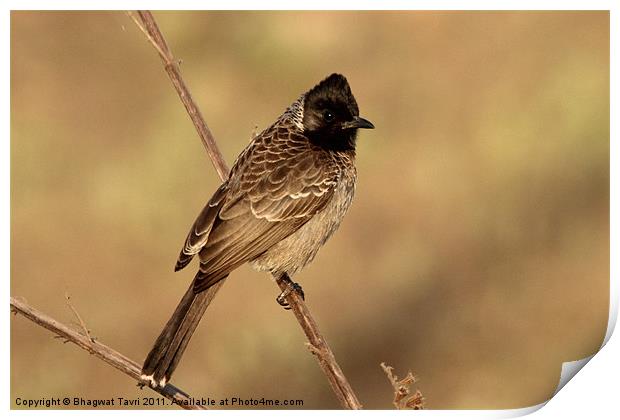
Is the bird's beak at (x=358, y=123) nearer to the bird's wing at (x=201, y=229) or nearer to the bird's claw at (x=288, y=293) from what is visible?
the bird's wing at (x=201, y=229)

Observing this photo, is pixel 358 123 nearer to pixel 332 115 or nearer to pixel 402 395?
pixel 332 115

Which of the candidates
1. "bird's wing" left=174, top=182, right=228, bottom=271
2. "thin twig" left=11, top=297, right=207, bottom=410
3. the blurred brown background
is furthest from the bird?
"thin twig" left=11, top=297, right=207, bottom=410

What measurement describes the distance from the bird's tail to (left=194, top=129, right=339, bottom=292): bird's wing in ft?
0.35

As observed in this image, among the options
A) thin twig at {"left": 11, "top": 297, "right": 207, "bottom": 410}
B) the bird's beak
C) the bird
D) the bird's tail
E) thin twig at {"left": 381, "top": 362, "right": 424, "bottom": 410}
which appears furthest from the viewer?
the bird's beak

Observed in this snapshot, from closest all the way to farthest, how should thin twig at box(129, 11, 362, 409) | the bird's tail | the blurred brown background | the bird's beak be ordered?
thin twig at box(129, 11, 362, 409)
the bird's tail
the bird's beak
the blurred brown background

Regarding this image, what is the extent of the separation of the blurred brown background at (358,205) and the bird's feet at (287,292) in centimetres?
9

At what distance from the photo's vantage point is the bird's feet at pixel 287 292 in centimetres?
445

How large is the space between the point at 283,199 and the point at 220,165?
40cm

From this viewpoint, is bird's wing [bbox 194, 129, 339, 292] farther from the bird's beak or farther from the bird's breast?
the bird's beak

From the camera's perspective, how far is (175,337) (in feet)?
13.2

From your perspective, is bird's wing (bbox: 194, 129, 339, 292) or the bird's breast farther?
the bird's breast

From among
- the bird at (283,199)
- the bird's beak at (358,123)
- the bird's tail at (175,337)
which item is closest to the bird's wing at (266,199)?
the bird at (283,199)

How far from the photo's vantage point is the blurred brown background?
14.7ft

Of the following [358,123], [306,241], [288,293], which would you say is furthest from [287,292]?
[358,123]
